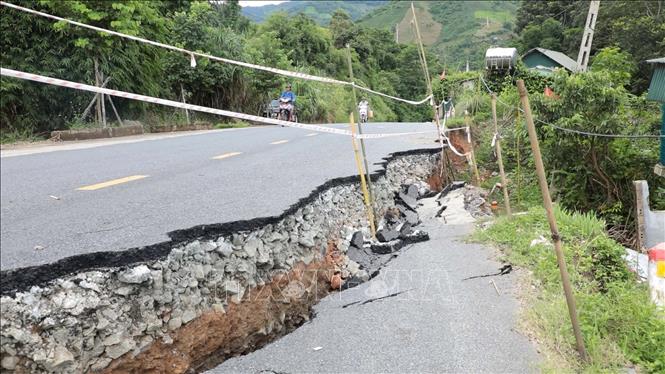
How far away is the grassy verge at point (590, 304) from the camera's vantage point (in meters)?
3.56

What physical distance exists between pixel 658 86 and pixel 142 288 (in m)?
8.95

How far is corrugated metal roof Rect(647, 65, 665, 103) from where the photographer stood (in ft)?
28.1

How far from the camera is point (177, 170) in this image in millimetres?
6461

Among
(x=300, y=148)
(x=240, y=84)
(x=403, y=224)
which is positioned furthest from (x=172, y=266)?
(x=240, y=84)

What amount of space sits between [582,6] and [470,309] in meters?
36.1

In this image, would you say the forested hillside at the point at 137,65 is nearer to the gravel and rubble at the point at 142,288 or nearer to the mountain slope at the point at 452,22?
the gravel and rubble at the point at 142,288

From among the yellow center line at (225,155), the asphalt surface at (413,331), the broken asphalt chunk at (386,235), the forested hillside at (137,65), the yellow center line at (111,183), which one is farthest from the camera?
the forested hillside at (137,65)

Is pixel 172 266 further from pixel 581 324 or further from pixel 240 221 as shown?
pixel 581 324

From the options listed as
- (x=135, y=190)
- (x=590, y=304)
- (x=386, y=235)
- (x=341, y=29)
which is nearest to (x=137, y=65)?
(x=135, y=190)

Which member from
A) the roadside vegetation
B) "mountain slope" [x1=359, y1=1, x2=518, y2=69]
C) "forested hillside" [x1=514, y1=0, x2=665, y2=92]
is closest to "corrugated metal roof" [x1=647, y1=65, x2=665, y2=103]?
the roadside vegetation

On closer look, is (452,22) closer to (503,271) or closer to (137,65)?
(137,65)

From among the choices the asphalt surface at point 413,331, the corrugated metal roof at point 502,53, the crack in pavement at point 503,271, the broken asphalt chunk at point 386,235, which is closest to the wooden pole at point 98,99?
the broken asphalt chunk at point 386,235

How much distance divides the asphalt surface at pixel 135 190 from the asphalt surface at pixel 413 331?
1.19 metres

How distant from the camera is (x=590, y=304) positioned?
4.11m
